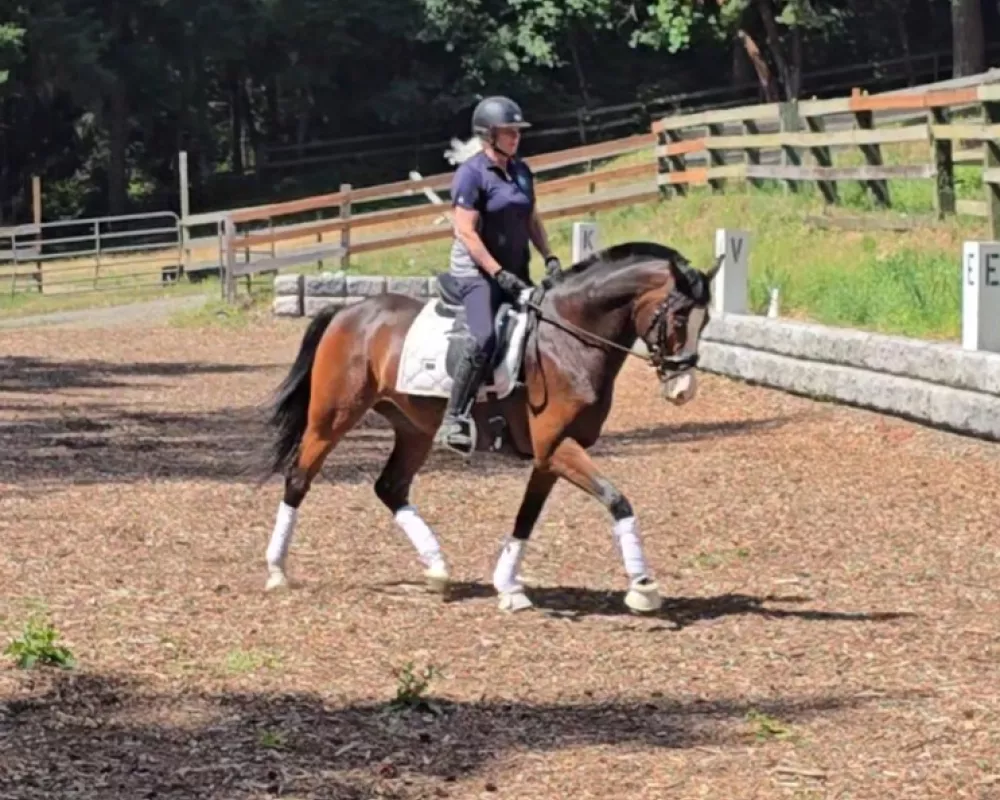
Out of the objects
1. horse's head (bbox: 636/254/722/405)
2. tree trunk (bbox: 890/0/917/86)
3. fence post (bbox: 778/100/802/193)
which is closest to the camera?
horse's head (bbox: 636/254/722/405)

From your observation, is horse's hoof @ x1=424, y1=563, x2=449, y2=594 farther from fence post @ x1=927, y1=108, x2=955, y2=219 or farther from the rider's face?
fence post @ x1=927, y1=108, x2=955, y2=219

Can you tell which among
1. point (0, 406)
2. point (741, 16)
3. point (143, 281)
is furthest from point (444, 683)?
point (741, 16)

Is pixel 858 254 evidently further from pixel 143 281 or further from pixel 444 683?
pixel 143 281

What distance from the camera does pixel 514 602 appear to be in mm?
9727

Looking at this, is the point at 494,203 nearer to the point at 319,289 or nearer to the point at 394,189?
the point at 319,289

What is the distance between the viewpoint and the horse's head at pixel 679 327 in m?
9.60

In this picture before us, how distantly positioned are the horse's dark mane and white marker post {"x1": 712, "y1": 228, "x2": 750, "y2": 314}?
9367 mm

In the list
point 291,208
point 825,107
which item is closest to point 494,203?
point 825,107

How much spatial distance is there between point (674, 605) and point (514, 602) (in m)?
0.77

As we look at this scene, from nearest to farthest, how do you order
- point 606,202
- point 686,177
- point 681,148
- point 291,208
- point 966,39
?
point 686,177 → point 681,148 → point 606,202 → point 291,208 → point 966,39

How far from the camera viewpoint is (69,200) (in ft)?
196

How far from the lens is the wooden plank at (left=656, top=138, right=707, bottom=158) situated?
100ft

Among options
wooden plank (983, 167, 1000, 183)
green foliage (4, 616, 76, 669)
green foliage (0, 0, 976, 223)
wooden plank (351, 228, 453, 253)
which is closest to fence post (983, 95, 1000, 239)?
wooden plank (983, 167, 1000, 183)

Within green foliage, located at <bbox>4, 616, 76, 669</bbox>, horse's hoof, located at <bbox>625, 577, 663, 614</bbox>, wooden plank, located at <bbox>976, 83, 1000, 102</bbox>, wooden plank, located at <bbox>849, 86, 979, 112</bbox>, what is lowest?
horse's hoof, located at <bbox>625, 577, 663, 614</bbox>
